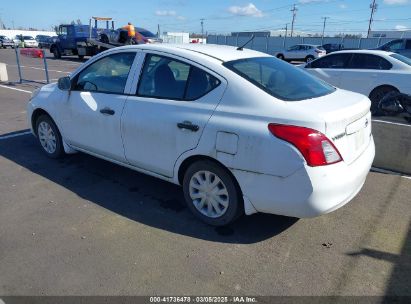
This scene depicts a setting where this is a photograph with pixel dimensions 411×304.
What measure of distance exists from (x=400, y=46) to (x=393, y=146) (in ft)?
62.1

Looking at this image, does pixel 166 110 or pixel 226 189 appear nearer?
pixel 226 189

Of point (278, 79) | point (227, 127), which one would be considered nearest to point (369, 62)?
point (278, 79)

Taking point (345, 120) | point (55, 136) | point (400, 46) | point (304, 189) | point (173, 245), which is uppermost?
point (400, 46)

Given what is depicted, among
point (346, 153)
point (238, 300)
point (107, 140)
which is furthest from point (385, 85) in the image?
point (238, 300)

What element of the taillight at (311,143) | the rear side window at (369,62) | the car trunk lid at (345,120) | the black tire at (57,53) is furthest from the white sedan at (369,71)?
the black tire at (57,53)

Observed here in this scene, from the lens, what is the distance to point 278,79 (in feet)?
11.6

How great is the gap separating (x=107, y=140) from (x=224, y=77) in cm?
167

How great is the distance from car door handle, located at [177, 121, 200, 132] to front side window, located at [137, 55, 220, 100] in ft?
0.83

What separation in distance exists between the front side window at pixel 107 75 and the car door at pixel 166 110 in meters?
0.28

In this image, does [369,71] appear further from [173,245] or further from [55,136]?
[173,245]

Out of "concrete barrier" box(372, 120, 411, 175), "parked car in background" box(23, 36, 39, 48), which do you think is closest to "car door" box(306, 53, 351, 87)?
"concrete barrier" box(372, 120, 411, 175)

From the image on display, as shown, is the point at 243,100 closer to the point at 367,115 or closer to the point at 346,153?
the point at 346,153

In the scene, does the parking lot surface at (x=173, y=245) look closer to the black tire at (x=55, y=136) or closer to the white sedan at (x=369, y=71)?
the black tire at (x=55, y=136)

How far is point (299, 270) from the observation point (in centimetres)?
290
